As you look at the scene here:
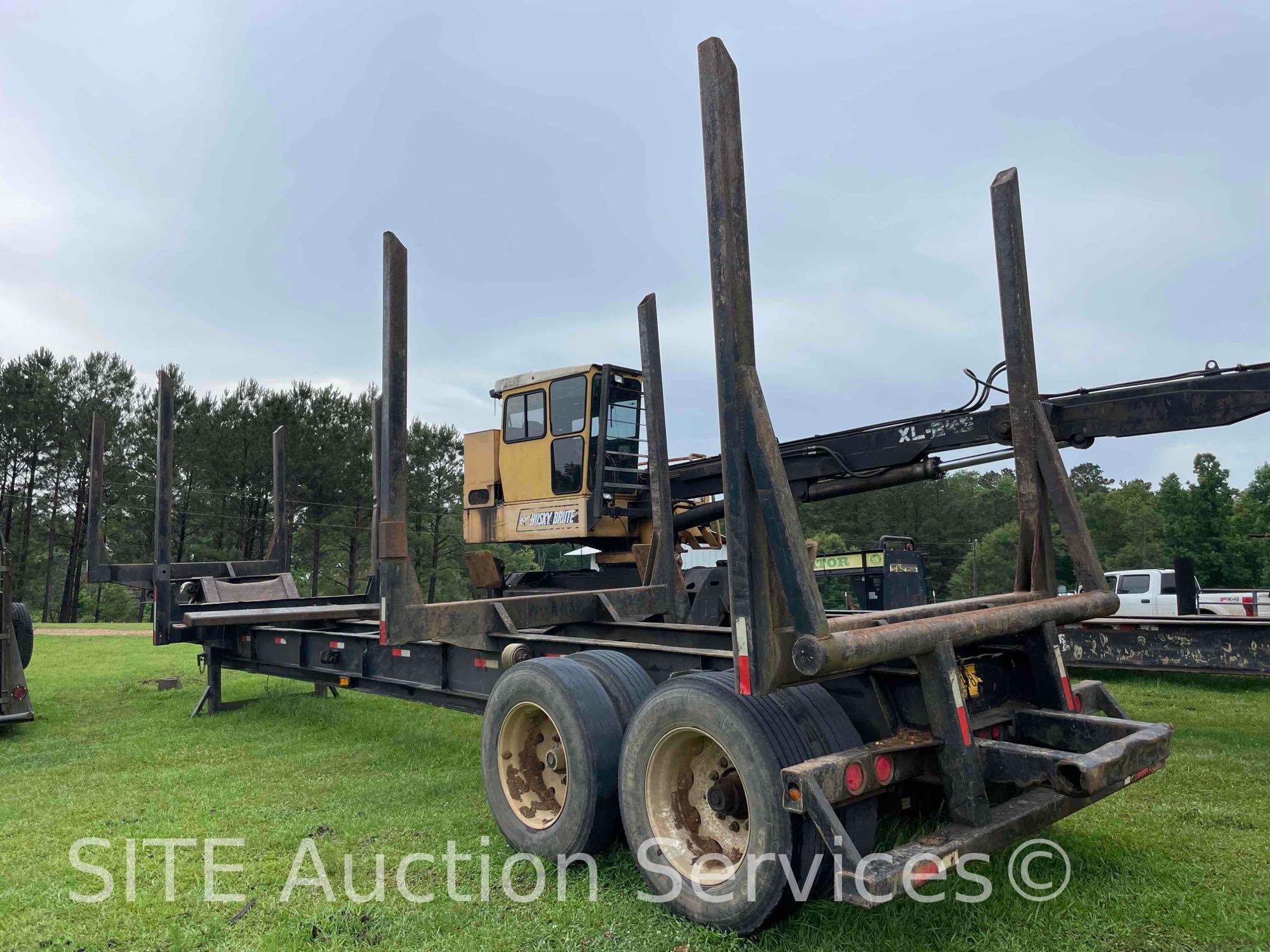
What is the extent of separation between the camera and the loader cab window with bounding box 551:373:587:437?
10.6 meters

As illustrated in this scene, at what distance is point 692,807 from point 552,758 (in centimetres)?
99

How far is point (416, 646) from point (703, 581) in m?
4.44

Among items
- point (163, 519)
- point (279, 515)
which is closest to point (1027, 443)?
point (163, 519)

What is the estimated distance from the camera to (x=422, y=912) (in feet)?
12.0

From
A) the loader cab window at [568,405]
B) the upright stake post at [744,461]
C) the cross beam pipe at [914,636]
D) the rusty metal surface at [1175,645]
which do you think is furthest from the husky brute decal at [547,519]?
the upright stake post at [744,461]

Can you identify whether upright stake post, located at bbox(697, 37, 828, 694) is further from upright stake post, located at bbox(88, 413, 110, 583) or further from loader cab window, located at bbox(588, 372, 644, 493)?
upright stake post, located at bbox(88, 413, 110, 583)

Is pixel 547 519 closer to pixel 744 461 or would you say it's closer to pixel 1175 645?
pixel 1175 645

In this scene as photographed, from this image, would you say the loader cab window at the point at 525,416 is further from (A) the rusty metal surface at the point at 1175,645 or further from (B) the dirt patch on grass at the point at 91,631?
(B) the dirt patch on grass at the point at 91,631

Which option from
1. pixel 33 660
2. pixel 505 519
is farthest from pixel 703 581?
pixel 33 660

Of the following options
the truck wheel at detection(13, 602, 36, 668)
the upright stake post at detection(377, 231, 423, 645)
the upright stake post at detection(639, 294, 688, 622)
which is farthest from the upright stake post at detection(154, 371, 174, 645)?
the upright stake post at detection(639, 294, 688, 622)

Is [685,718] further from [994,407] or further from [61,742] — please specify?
[61,742]

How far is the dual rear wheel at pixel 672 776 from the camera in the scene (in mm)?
3164

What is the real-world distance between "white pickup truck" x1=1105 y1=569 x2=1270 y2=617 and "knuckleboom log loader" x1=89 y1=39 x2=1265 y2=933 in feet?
42.7

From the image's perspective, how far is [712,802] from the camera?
346 cm
